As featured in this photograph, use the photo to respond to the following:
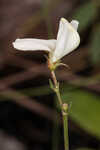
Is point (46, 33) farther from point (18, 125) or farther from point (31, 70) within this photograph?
point (18, 125)

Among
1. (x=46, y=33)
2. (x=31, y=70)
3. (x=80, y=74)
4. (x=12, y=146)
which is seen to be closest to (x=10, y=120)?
(x=12, y=146)

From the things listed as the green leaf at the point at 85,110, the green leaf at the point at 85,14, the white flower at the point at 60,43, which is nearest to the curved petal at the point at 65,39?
the white flower at the point at 60,43

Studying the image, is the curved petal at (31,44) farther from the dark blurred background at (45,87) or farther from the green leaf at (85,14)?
the green leaf at (85,14)

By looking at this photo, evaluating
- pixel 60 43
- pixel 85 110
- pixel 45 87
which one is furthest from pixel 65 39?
pixel 45 87

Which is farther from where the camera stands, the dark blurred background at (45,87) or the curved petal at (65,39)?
the dark blurred background at (45,87)

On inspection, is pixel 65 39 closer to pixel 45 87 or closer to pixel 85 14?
pixel 85 14

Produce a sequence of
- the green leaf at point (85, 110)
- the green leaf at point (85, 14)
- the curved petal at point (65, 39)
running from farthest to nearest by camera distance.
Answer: the green leaf at point (85, 14) → the green leaf at point (85, 110) → the curved petal at point (65, 39)
